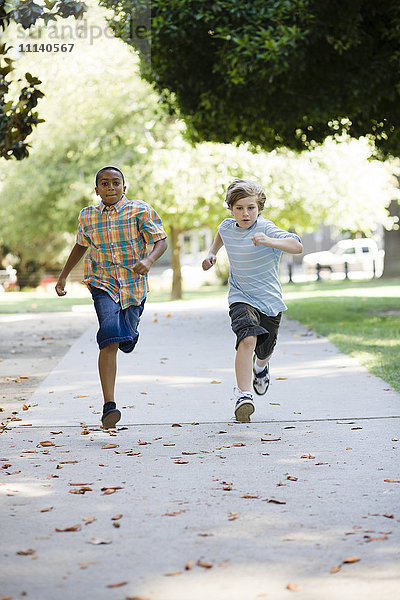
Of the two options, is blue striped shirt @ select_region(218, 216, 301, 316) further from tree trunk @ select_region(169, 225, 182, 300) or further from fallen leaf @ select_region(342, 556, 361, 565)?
tree trunk @ select_region(169, 225, 182, 300)

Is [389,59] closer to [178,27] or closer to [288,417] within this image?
[178,27]

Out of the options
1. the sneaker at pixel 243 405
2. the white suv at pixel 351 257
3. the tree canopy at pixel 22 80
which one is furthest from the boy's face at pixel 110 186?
the white suv at pixel 351 257

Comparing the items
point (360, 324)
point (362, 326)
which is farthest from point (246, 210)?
point (360, 324)

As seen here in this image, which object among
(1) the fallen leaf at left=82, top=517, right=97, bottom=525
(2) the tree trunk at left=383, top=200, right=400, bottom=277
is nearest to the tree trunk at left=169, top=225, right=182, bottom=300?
(2) the tree trunk at left=383, top=200, right=400, bottom=277

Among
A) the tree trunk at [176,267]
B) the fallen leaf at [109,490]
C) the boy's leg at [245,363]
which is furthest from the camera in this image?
the tree trunk at [176,267]

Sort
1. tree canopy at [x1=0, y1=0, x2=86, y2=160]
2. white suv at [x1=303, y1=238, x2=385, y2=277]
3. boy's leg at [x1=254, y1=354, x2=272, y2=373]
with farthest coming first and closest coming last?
white suv at [x1=303, y1=238, x2=385, y2=277] < tree canopy at [x1=0, y1=0, x2=86, y2=160] < boy's leg at [x1=254, y1=354, x2=272, y2=373]

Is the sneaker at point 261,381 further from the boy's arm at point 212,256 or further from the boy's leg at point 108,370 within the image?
the boy's leg at point 108,370

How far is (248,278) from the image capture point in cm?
673

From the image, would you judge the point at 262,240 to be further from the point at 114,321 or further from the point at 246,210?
the point at 114,321

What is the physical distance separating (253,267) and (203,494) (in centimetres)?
241

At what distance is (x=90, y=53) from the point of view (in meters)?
24.2

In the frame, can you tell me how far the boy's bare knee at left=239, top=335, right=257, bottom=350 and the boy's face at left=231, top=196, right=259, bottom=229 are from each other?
2.68ft

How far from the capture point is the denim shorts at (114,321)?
6.32m

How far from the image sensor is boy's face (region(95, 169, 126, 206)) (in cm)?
637
